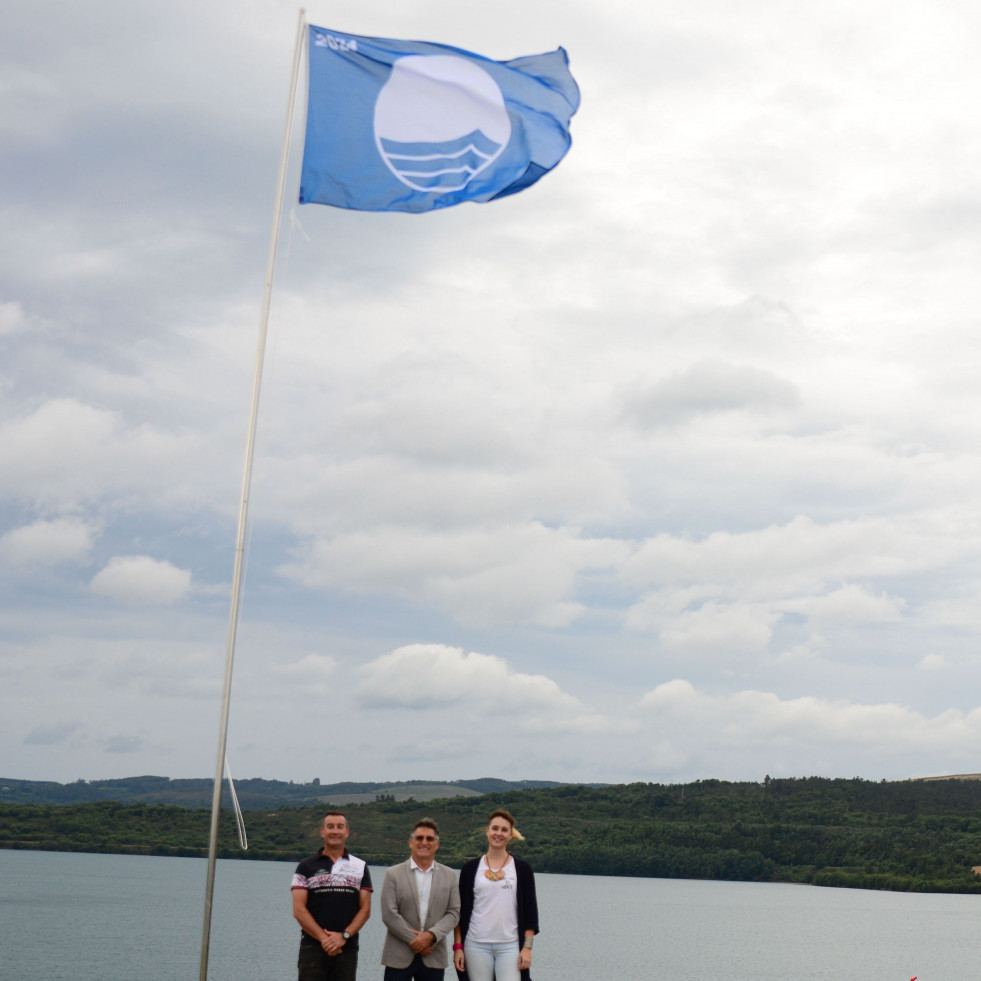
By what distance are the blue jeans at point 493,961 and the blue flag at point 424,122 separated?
721 centimetres

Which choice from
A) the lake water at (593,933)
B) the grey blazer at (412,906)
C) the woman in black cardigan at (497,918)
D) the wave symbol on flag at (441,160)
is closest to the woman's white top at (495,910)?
the woman in black cardigan at (497,918)

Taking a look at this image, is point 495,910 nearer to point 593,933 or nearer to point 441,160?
point 441,160

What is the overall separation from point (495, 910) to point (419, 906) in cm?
68

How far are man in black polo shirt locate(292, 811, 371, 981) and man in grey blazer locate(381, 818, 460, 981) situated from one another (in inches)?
10.2

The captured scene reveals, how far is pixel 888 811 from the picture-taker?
456 feet

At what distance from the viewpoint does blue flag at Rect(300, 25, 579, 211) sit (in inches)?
480

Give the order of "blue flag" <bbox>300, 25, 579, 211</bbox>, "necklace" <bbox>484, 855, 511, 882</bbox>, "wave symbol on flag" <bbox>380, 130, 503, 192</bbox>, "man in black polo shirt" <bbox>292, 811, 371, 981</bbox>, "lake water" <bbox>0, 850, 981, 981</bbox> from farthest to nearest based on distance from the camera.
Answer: "lake water" <bbox>0, 850, 981, 981</bbox> < "wave symbol on flag" <bbox>380, 130, 503, 192</bbox> < "blue flag" <bbox>300, 25, 579, 211</bbox> < "necklace" <bbox>484, 855, 511, 882</bbox> < "man in black polo shirt" <bbox>292, 811, 371, 981</bbox>

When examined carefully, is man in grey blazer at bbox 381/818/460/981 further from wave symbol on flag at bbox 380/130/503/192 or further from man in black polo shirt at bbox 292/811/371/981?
wave symbol on flag at bbox 380/130/503/192

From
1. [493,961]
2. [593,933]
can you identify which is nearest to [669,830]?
[593,933]

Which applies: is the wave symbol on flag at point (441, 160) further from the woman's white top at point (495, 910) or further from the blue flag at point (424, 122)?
the woman's white top at point (495, 910)

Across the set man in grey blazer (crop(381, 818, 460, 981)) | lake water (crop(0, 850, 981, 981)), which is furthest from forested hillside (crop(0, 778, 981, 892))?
man in grey blazer (crop(381, 818, 460, 981))

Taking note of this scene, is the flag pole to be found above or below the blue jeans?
above

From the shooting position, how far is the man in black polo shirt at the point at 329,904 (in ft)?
33.5

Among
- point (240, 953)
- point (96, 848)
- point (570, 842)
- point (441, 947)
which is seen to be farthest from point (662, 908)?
point (441, 947)
